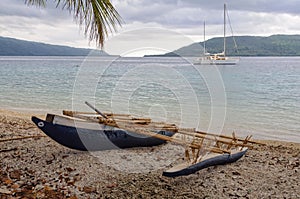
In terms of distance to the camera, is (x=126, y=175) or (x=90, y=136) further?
(x=90, y=136)

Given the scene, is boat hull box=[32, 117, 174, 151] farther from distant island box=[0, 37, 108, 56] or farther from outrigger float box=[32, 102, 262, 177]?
distant island box=[0, 37, 108, 56]

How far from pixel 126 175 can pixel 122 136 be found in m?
1.13

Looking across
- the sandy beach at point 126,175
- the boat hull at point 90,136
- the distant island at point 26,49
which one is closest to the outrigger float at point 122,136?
the boat hull at point 90,136

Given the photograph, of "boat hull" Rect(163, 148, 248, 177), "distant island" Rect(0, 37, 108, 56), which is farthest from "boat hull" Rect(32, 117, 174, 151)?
"distant island" Rect(0, 37, 108, 56)

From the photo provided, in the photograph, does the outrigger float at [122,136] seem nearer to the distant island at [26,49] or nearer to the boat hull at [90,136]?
the boat hull at [90,136]

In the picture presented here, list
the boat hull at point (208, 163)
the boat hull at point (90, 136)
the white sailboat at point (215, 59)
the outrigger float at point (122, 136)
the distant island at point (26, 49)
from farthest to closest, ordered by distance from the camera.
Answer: the distant island at point (26, 49) < the white sailboat at point (215, 59) < the boat hull at point (90, 136) < the outrigger float at point (122, 136) < the boat hull at point (208, 163)

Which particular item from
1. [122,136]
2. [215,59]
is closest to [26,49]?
[215,59]

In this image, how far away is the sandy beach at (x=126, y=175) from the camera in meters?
4.32

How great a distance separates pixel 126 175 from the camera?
16.1 ft

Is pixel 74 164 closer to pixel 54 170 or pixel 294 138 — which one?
pixel 54 170

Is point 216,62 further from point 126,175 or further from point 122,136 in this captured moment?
point 126,175

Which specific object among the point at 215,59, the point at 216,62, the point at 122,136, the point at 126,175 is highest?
the point at 215,59

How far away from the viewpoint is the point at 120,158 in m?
5.62

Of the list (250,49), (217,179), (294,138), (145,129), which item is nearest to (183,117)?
(294,138)
